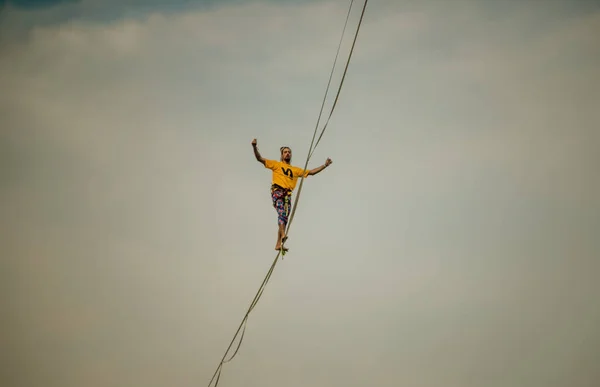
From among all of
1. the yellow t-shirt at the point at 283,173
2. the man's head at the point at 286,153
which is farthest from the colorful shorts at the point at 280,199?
the man's head at the point at 286,153

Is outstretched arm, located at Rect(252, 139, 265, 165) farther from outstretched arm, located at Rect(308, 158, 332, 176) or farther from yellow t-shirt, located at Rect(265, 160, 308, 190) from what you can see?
outstretched arm, located at Rect(308, 158, 332, 176)

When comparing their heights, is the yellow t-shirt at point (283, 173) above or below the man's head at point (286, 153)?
below

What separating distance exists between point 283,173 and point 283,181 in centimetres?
15

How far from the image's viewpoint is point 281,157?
30.4 feet

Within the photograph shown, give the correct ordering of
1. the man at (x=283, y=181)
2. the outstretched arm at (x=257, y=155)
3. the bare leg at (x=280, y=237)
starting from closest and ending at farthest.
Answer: the outstretched arm at (x=257, y=155) → the bare leg at (x=280, y=237) → the man at (x=283, y=181)

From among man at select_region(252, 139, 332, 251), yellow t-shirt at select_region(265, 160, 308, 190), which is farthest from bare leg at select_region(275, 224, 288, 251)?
yellow t-shirt at select_region(265, 160, 308, 190)

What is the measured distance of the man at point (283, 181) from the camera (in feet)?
30.3

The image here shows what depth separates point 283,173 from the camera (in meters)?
9.30

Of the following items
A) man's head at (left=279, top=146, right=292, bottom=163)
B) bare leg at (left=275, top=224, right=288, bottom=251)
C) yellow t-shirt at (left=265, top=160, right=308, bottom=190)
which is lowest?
bare leg at (left=275, top=224, right=288, bottom=251)

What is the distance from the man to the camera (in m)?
9.24

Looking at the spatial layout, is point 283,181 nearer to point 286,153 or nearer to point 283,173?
point 283,173

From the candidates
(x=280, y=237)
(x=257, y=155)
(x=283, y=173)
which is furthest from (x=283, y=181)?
(x=280, y=237)

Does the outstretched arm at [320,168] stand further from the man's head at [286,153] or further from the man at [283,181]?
the man's head at [286,153]

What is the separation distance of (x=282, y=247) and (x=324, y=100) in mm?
2823
